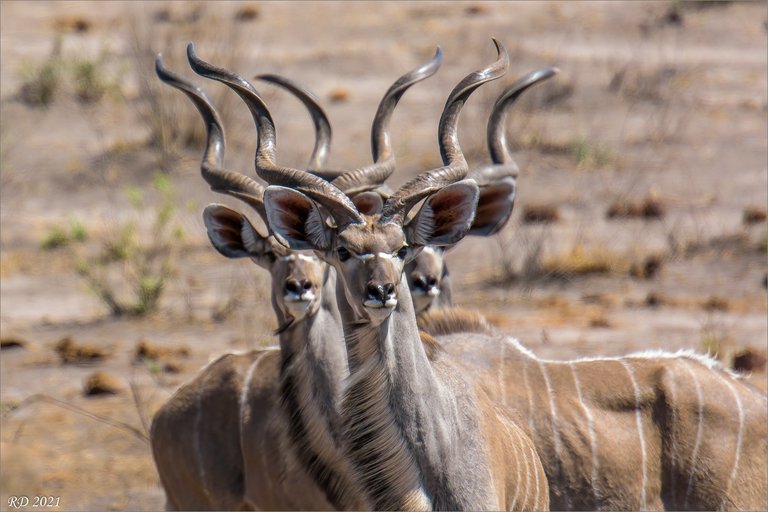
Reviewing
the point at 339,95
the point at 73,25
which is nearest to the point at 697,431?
the point at 339,95

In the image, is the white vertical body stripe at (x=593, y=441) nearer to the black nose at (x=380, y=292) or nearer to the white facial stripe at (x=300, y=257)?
the white facial stripe at (x=300, y=257)

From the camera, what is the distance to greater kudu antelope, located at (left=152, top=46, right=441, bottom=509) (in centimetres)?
405

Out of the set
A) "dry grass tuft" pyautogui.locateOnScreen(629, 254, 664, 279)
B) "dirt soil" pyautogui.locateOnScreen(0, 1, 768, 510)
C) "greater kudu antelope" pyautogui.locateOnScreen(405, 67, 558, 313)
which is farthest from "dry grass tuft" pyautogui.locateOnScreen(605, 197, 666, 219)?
"greater kudu antelope" pyautogui.locateOnScreen(405, 67, 558, 313)

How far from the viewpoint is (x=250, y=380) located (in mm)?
4445

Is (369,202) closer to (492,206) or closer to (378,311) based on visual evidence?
(492,206)

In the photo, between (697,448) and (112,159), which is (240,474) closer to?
(697,448)

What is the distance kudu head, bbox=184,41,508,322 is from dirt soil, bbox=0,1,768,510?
182 centimetres

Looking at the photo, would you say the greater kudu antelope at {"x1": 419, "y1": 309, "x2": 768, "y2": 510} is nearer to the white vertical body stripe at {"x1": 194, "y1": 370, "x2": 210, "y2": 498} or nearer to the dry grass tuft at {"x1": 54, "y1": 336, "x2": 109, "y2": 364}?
the white vertical body stripe at {"x1": 194, "y1": 370, "x2": 210, "y2": 498}

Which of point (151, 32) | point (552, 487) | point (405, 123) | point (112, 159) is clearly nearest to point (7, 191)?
point (112, 159)

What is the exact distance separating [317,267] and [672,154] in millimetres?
5929

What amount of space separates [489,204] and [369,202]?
456 mm

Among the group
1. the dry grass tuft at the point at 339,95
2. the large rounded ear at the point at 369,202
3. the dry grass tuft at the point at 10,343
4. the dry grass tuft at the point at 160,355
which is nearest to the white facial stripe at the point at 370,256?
the large rounded ear at the point at 369,202

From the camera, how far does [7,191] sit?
9078mm

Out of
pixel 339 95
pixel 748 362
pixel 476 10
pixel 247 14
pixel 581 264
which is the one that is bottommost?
pixel 748 362
